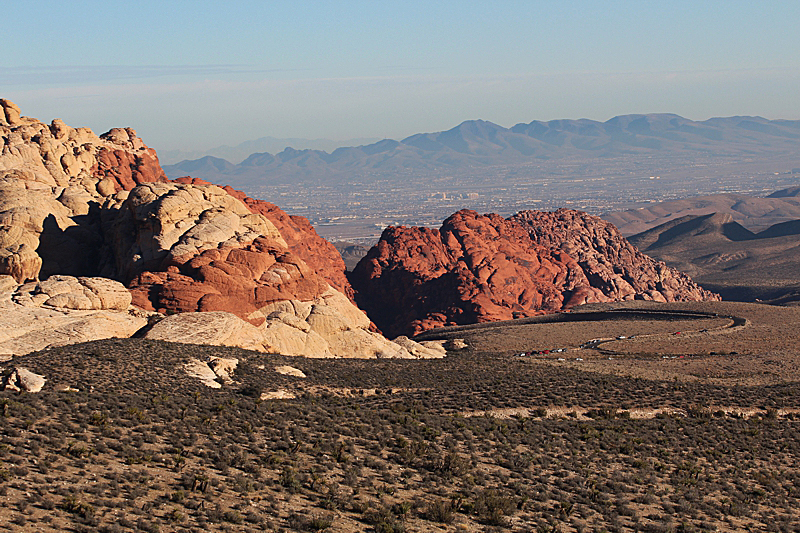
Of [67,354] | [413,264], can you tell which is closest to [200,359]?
[67,354]

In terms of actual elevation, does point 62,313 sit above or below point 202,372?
above

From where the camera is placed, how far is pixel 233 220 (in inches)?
2667

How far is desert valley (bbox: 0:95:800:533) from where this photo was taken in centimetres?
2483

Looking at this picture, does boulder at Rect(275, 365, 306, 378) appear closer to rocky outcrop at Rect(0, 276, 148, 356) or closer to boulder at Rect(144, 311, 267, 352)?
boulder at Rect(144, 311, 267, 352)

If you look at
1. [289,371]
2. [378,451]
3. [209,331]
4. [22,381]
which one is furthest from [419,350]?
[22,381]

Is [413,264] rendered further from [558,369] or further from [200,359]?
[200,359]

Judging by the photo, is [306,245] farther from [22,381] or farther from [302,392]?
[22,381]

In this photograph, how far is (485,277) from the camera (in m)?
107

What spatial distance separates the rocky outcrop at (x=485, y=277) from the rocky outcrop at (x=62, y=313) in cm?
4884

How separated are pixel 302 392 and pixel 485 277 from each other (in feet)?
219

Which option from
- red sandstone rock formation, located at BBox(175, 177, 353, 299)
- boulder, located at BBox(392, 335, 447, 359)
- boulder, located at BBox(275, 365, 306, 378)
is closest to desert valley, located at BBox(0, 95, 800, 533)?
boulder, located at BBox(275, 365, 306, 378)

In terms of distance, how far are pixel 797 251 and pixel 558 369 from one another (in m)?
143

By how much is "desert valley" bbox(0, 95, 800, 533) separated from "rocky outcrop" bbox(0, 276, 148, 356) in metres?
0.18

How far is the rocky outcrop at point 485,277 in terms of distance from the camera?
104 m
